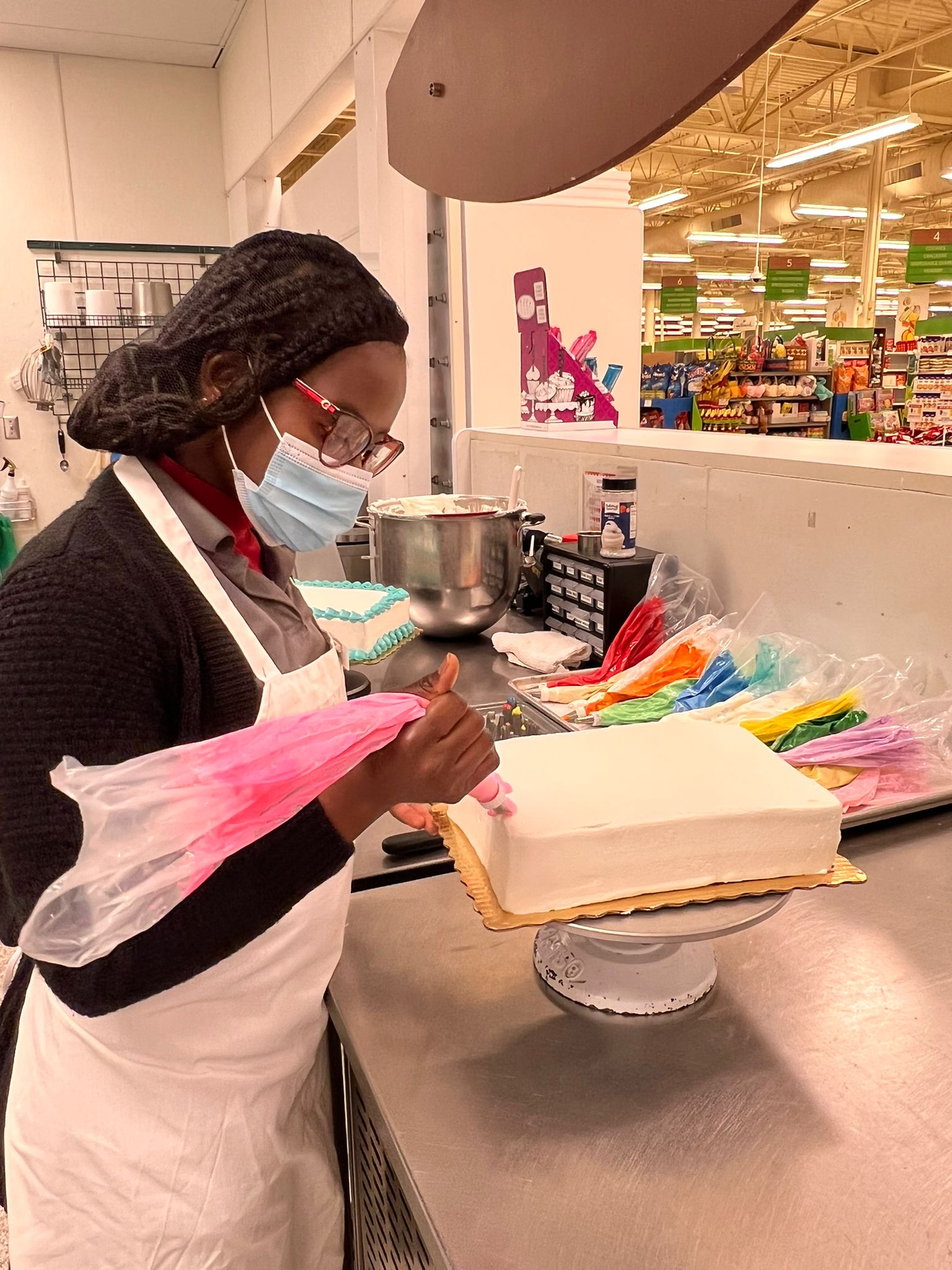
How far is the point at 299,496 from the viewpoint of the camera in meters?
0.93

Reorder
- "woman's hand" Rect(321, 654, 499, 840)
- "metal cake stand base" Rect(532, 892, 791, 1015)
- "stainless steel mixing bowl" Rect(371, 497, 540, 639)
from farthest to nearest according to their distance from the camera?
"stainless steel mixing bowl" Rect(371, 497, 540, 639), "metal cake stand base" Rect(532, 892, 791, 1015), "woman's hand" Rect(321, 654, 499, 840)

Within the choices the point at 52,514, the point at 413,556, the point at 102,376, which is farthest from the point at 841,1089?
the point at 52,514

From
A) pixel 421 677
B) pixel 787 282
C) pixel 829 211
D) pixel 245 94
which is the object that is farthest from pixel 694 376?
pixel 421 677

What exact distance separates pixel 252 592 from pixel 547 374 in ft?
6.45

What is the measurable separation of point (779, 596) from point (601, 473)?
56 centimetres

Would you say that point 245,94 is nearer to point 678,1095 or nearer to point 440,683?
point 440,683

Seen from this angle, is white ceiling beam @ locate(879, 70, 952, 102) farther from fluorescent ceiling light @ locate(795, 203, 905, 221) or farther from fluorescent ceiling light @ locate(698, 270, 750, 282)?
fluorescent ceiling light @ locate(698, 270, 750, 282)

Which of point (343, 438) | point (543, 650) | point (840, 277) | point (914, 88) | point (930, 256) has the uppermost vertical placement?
point (914, 88)

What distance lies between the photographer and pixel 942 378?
6.25 m

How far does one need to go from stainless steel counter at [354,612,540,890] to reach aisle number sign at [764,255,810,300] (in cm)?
740

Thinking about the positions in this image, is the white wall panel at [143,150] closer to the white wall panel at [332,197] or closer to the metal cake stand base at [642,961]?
the white wall panel at [332,197]

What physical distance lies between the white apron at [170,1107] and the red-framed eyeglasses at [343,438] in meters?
0.17

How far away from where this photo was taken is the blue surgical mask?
89 centimetres

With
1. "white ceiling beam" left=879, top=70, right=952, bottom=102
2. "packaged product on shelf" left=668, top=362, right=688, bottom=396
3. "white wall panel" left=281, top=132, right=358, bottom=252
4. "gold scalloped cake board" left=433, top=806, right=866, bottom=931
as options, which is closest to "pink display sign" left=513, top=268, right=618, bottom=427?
"white wall panel" left=281, top=132, right=358, bottom=252
